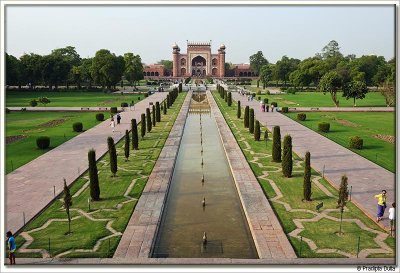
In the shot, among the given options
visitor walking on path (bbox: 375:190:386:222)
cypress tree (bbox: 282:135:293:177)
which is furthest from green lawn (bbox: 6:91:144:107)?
visitor walking on path (bbox: 375:190:386:222)

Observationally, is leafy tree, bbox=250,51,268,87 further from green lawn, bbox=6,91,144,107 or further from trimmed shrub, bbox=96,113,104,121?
trimmed shrub, bbox=96,113,104,121

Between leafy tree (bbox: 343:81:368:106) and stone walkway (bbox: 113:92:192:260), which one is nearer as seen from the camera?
stone walkway (bbox: 113:92:192:260)

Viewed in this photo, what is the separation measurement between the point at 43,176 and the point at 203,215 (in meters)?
6.35

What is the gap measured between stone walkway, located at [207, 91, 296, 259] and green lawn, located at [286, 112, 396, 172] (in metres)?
5.34

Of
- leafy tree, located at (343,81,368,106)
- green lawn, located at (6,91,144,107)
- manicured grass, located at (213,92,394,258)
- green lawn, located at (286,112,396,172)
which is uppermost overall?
leafy tree, located at (343,81,368,106)

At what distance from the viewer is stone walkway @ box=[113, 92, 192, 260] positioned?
832 centimetres

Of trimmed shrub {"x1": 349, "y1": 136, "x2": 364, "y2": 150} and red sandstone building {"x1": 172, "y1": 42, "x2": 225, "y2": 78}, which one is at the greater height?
red sandstone building {"x1": 172, "y1": 42, "x2": 225, "y2": 78}

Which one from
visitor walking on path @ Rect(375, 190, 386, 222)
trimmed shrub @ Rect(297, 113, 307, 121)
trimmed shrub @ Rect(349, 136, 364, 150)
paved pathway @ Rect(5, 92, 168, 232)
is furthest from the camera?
trimmed shrub @ Rect(297, 113, 307, 121)

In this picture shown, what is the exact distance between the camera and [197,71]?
11444 centimetres

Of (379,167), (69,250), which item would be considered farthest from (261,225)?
(379,167)

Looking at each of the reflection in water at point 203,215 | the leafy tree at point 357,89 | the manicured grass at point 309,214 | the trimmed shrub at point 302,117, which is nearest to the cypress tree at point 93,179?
the reflection in water at point 203,215

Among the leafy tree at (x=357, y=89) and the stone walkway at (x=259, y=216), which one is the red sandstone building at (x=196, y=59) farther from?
the stone walkway at (x=259, y=216)

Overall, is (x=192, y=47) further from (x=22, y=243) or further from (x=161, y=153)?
(x=22, y=243)

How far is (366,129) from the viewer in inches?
914
